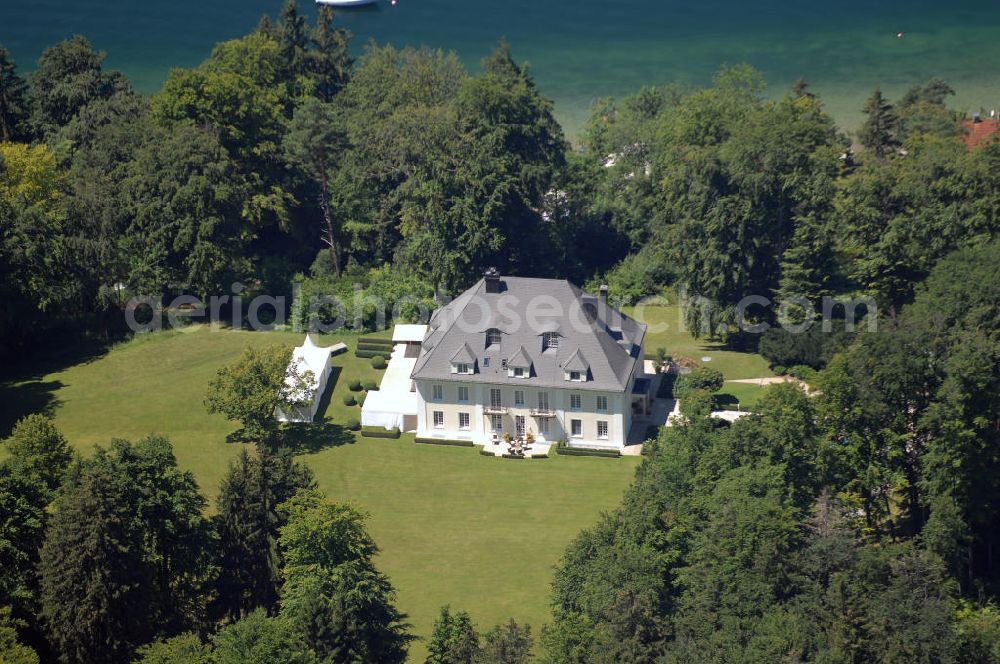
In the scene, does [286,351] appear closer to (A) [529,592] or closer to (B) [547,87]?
(A) [529,592]

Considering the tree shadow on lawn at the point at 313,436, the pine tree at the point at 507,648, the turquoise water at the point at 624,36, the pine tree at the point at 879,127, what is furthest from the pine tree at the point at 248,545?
the turquoise water at the point at 624,36

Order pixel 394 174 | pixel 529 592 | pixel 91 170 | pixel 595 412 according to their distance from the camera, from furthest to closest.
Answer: pixel 394 174
pixel 91 170
pixel 595 412
pixel 529 592

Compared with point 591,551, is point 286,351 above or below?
above

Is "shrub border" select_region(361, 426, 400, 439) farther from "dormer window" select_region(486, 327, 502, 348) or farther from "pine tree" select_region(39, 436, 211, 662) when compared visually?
"pine tree" select_region(39, 436, 211, 662)

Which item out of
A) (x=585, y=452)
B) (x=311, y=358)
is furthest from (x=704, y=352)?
(x=311, y=358)

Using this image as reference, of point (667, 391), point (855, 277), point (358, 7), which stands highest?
point (358, 7)

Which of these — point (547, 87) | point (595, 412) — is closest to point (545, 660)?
point (595, 412)

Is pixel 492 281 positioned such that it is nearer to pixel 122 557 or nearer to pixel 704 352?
pixel 704 352

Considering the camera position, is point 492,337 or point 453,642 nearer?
point 453,642
